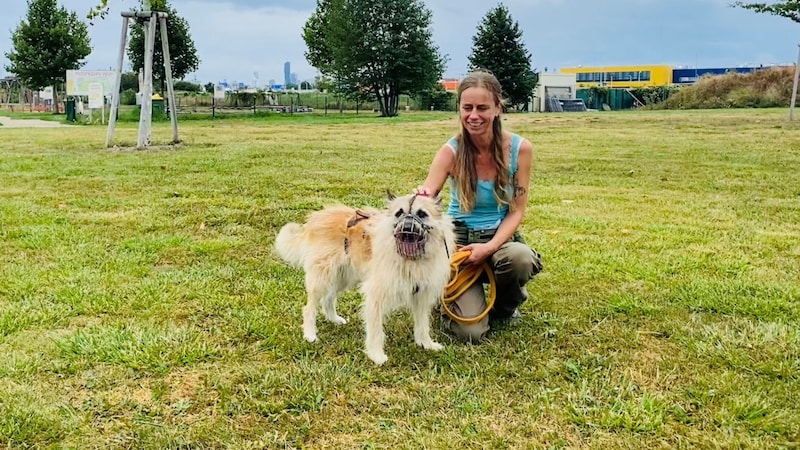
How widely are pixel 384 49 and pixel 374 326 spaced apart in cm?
3811

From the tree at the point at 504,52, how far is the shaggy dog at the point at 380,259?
134ft

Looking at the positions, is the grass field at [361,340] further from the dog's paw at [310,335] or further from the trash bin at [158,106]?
the trash bin at [158,106]

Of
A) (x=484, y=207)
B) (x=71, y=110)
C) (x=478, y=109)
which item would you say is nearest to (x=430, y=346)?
(x=484, y=207)

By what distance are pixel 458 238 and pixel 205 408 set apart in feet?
6.23

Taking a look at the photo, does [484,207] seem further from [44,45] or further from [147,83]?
[44,45]

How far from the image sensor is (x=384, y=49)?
40.0 m

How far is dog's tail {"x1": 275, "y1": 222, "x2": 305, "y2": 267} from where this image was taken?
4.04 meters

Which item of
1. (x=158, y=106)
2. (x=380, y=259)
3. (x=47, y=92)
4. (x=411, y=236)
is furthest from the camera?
(x=47, y=92)

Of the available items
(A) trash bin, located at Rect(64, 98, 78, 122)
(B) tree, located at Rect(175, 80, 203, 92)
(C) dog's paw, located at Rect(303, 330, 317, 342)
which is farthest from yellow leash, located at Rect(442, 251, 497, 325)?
(B) tree, located at Rect(175, 80, 203, 92)

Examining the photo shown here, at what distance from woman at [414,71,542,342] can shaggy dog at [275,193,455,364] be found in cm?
32

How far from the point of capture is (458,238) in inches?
167

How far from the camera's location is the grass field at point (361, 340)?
286 centimetres

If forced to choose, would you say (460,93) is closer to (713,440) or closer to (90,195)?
(713,440)

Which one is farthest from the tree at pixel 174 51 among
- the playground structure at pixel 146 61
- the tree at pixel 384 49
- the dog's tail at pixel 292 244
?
the dog's tail at pixel 292 244
